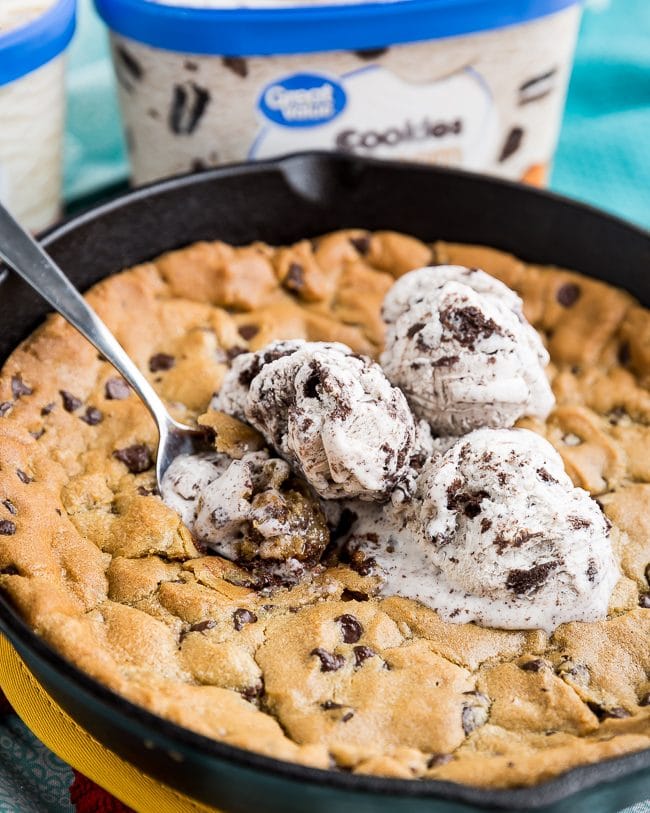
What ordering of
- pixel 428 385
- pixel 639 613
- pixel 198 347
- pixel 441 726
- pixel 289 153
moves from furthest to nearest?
pixel 289 153 → pixel 198 347 → pixel 428 385 → pixel 639 613 → pixel 441 726

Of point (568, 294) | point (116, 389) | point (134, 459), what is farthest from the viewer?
point (568, 294)

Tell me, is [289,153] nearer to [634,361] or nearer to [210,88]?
[210,88]

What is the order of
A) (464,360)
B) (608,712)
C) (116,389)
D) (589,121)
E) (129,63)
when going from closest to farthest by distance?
1. (608,712)
2. (464,360)
3. (116,389)
4. (129,63)
5. (589,121)

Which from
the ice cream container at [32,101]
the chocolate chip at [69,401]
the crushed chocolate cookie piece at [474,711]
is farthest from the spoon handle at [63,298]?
the crushed chocolate cookie piece at [474,711]

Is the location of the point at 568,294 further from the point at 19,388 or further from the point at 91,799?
the point at 91,799

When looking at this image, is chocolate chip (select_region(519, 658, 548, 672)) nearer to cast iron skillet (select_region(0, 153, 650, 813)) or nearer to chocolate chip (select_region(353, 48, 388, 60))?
cast iron skillet (select_region(0, 153, 650, 813))

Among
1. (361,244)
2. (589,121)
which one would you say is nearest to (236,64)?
(361,244)

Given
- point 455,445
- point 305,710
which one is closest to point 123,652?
point 305,710
